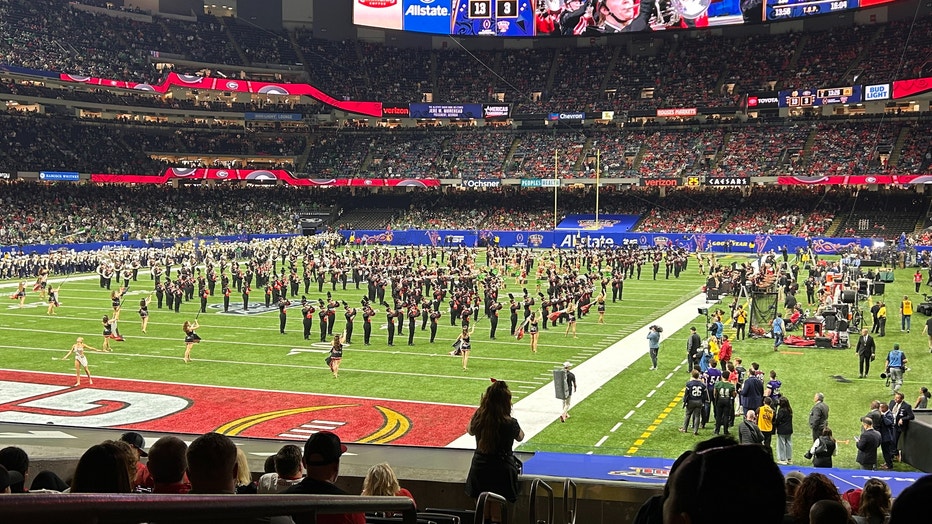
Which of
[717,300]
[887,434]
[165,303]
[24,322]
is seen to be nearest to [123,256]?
[165,303]

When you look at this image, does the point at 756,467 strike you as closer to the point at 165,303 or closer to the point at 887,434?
the point at 887,434

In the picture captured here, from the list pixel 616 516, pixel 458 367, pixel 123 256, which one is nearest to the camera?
pixel 616 516

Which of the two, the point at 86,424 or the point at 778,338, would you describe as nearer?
the point at 86,424

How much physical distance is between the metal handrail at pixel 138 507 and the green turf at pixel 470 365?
9.49m

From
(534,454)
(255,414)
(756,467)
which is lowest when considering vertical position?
(255,414)

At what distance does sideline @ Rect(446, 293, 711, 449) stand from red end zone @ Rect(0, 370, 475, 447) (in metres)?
1.14

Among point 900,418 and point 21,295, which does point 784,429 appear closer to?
point 900,418

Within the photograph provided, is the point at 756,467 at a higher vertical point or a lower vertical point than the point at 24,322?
higher

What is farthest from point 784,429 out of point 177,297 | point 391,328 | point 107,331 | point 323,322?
point 177,297

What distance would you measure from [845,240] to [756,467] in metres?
50.9

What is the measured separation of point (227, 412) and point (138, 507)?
15404 millimetres

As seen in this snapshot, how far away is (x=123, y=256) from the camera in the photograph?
136ft

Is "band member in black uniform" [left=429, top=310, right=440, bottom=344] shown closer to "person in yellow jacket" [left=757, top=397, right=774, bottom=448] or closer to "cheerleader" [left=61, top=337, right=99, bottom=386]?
"cheerleader" [left=61, top=337, right=99, bottom=386]

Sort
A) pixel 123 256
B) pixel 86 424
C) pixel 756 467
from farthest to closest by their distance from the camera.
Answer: pixel 123 256
pixel 86 424
pixel 756 467
